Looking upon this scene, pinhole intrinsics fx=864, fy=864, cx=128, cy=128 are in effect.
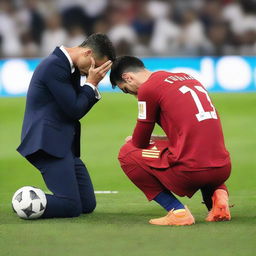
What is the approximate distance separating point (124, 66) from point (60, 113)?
76 cm

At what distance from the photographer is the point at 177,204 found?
269 inches

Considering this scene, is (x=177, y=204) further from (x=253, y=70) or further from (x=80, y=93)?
(x=253, y=70)

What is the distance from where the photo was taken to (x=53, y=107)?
7.34 m

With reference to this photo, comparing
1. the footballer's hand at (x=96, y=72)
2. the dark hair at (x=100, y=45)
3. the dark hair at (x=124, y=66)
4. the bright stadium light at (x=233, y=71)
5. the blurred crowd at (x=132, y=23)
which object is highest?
the dark hair at (x=100, y=45)

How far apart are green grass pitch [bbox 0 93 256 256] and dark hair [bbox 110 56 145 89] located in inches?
46.8

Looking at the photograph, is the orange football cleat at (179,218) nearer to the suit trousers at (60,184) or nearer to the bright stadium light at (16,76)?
the suit trousers at (60,184)

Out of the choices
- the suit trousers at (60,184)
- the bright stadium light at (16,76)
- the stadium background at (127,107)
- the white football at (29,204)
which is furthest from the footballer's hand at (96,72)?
the bright stadium light at (16,76)

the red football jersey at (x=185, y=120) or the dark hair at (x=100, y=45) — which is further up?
the dark hair at (x=100, y=45)

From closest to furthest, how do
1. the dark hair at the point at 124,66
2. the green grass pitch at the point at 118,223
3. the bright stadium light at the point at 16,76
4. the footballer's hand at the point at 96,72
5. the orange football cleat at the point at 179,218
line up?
the green grass pitch at the point at 118,223
the orange football cleat at the point at 179,218
the dark hair at the point at 124,66
the footballer's hand at the point at 96,72
the bright stadium light at the point at 16,76

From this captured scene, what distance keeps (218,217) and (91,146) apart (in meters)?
6.51

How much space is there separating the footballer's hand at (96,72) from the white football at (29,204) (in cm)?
107

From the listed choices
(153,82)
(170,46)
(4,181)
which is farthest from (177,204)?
(170,46)

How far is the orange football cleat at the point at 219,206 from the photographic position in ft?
22.3

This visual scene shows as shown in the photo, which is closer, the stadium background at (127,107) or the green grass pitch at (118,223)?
the green grass pitch at (118,223)
